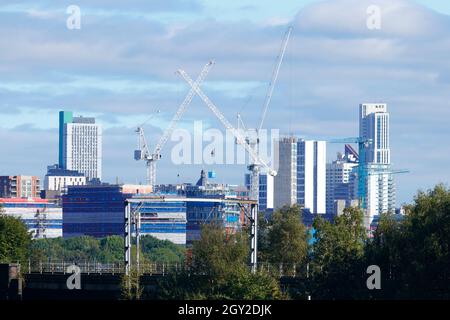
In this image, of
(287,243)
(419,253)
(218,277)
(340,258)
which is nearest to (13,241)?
(287,243)

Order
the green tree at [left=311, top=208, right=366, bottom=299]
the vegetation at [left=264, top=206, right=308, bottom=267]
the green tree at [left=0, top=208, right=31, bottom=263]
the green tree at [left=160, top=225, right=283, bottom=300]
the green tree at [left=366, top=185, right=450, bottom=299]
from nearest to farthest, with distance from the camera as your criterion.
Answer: the green tree at [left=160, top=225, right=283, bottom=300]
the green tree at [left=366, top=185, right=450, bottom=299]
the green tree at [left=311, top=208, right=366, bottom=299]
the vegetation at [left=264, top=206, right=308, bottom=267]
the green tree at [left=0, top=208, right=31, bottom=263]

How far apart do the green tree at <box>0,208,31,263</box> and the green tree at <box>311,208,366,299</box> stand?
23.6 m

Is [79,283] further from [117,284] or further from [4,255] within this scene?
[4,255]

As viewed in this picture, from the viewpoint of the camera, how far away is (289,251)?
112562 mm

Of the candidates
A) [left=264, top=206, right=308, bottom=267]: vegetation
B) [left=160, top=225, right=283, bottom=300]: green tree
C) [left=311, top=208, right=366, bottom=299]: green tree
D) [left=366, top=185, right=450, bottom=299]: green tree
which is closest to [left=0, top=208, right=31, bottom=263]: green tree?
[left=264, top=206, right=308, bottom=267]: vegetation

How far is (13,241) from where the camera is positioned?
119 meters

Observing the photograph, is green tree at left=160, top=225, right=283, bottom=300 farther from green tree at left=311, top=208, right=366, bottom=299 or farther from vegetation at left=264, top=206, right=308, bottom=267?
vegetation at left=264, top=206, right=308, bottom=267

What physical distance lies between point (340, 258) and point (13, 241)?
37.4 metres

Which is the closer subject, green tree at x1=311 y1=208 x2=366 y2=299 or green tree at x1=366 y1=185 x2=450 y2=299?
green tree at x1=366 y1=185 x2=450 y2=299

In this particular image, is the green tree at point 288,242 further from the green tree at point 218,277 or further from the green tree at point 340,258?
the green tree at point 218,277

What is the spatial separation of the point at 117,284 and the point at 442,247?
22.4 m

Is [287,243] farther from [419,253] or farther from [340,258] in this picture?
[419,253]

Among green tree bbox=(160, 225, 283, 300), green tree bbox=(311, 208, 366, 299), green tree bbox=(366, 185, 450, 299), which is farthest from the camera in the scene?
green tree bbox=(311, 208, 366, 299)

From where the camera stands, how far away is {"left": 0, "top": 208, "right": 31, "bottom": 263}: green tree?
117m
